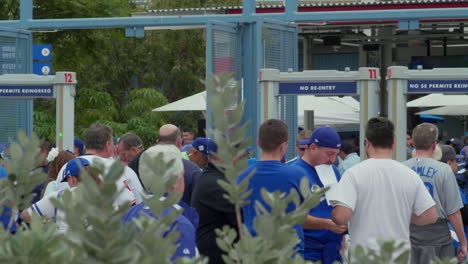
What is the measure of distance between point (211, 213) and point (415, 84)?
6998mm

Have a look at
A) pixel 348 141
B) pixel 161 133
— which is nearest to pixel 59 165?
pixel 161 133

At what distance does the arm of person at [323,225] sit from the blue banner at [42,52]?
39.9ft

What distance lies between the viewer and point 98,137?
23.2 ft

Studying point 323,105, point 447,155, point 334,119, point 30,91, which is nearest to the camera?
point 447,155

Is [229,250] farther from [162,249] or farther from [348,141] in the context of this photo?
[348,141]

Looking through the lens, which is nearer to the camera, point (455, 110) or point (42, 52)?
point (42, 52)

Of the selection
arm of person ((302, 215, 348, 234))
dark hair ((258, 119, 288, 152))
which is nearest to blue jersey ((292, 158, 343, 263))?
arm of person ((302, 215, 348, 234))

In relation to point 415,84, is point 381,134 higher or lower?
lower

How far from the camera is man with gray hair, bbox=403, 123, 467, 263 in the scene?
285 inches

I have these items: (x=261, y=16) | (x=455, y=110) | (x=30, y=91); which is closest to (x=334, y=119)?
(x=455, y=110)

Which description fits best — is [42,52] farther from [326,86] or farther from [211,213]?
[211,213]

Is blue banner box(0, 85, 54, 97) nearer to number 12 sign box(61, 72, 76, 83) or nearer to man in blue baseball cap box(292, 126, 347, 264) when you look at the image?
number 12 sign box(61, 72, 76, 83)

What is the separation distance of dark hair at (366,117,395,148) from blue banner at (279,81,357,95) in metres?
6.77

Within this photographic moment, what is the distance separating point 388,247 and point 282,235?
262 mm
